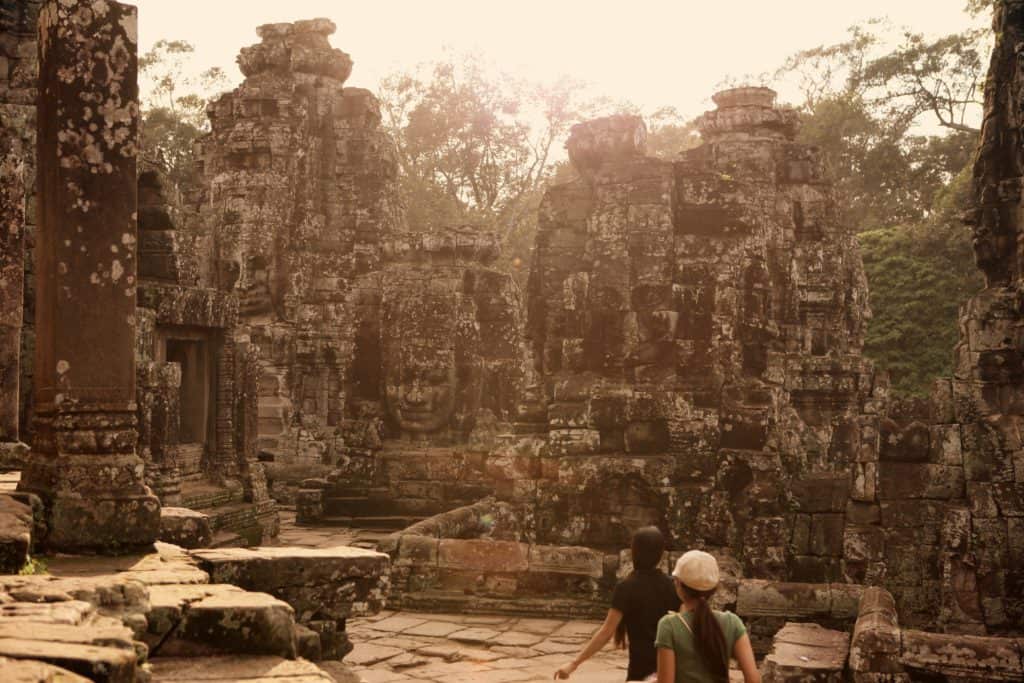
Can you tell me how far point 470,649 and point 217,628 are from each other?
3.99 metres

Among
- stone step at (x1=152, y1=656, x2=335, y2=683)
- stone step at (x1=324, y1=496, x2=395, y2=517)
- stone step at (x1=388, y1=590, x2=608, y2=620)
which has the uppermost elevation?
stone step at (x1=152, y1=656, x2=335, y2=683)

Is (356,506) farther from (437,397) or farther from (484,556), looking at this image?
(484,556)

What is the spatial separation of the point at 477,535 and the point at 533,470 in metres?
1.28

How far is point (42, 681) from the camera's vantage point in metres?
3.21

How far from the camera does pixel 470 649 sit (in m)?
8.54

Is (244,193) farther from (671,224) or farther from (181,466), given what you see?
(671,224)

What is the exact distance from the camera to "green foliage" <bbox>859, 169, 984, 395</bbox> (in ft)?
93.7

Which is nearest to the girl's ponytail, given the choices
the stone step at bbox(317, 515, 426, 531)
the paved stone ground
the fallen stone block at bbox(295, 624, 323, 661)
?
the fallen stone block at bbox(295, 624, 323, 661)

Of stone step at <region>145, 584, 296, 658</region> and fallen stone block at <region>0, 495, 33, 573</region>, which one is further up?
fallen stone block at <region>0, 495, 33, 573</region>

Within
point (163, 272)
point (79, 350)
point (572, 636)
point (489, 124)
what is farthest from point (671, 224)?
point (489, 124)

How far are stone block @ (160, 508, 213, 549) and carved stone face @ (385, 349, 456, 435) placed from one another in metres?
8.89

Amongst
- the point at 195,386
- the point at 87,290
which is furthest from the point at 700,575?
the point at 195,386

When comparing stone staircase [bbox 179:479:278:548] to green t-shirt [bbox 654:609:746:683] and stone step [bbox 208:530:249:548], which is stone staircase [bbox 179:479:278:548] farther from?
green t-shirt [bbox 654:609:746:683]

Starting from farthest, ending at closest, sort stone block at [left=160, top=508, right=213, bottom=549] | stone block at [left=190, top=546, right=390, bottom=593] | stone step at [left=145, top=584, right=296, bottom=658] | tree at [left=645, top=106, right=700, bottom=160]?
1. tree at [left=645, top=106, right=700, bottom=160]
2. stone block at [left=160, top=508, right=213, bottom=549]
3. stone block at [left=190, top=546, right=390, bottom=593]
4. stone step at [left=145, top=584, right=296, bottom=658]
